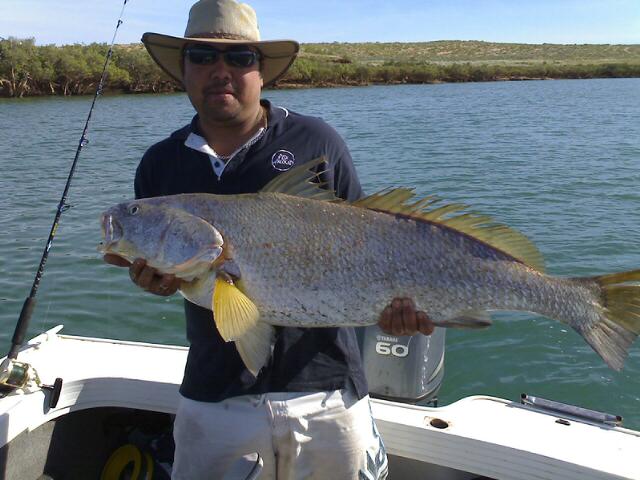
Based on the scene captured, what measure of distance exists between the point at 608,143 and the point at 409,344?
726 inches

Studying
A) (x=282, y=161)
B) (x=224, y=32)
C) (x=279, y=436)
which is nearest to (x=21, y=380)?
(x=279, y=436)

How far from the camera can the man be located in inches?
105

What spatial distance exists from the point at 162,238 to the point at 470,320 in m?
1.35

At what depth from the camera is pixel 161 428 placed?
13.0ft

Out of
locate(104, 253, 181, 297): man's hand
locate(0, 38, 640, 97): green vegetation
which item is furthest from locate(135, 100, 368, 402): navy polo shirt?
locate(0, 38, 640, 97): green vegetation

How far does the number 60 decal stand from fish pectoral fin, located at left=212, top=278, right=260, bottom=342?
5.77ft

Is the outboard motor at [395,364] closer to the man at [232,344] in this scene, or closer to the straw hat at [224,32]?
the man at [232,344]

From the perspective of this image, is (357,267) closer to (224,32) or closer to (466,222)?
(466,222)

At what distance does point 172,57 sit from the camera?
10.7 feet

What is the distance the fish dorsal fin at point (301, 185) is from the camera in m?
2.62

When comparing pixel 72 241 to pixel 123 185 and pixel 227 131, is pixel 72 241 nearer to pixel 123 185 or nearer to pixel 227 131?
pixel 123 185

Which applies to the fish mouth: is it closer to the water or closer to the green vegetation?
the water

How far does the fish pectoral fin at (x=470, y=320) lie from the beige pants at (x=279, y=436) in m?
Result: 0.57

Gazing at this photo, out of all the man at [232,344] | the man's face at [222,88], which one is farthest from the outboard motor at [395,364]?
the man's face at [222,88]
